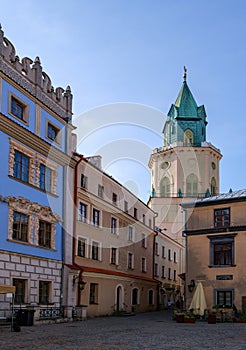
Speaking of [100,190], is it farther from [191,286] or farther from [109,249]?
[191,286]

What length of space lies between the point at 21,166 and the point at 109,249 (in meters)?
13.3

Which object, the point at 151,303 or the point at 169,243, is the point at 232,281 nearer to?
the point at 151,303

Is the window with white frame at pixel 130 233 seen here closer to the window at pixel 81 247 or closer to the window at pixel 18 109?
the window at pixel 81 247

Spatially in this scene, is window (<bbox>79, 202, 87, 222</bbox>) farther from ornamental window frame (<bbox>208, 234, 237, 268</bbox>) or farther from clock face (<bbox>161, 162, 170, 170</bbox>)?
clock face (<bbox>161, 162, 170, 170</bbox>)

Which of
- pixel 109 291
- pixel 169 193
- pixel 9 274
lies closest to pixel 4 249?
pixel 9 274

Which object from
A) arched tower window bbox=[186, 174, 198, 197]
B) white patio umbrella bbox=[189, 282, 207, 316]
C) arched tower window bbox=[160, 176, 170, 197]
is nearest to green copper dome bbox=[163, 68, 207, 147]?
arched tower window bbox=[186, 174, 198, 197]

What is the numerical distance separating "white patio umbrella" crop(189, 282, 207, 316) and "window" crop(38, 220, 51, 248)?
10579 mm

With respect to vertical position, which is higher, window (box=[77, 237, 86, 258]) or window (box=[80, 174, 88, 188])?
window (box=[80, 174, 88, 188])

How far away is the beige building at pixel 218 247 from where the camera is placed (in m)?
33.1

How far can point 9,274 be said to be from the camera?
23922mm

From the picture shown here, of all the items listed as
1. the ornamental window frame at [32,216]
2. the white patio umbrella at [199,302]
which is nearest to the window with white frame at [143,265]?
the white patio umbrella at [199,302]

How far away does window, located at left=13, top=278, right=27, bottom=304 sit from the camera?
2470 centimetres

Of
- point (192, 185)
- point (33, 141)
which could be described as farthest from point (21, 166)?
point (192, 185)

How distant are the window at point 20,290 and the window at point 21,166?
4.90 metres
